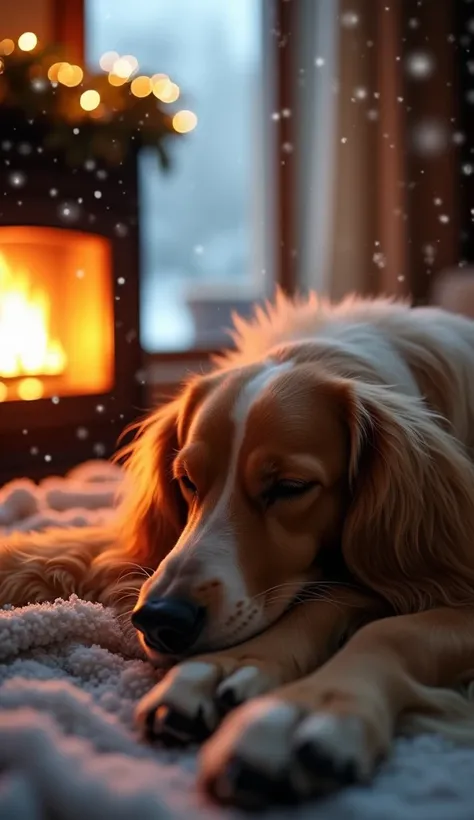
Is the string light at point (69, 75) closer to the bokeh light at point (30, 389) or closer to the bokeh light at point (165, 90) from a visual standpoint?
the bokeh light at point (165, 90)

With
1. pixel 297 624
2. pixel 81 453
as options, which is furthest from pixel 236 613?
pixel 81 453

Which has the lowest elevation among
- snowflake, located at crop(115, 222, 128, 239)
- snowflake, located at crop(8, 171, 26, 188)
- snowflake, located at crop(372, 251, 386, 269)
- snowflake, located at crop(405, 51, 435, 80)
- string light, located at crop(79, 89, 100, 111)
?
snowflake, located at crop(372, 251, 386, 269)

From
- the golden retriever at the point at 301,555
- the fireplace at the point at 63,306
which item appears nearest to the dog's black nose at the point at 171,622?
the golden retriever at the point at 301,555

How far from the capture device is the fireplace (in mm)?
2973

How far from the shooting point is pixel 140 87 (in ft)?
10.2

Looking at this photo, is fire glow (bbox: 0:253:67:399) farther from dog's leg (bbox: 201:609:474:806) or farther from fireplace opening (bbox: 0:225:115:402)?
A: dog's leg (bbox: 201:609:474:806)

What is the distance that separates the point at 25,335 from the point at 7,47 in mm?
940

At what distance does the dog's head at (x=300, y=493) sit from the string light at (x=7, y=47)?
192cm

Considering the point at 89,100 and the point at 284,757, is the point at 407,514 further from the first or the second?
the point at 89,100

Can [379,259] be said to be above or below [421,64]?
below

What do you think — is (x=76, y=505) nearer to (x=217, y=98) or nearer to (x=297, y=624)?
(x=297, y=624)

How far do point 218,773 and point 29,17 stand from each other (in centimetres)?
323

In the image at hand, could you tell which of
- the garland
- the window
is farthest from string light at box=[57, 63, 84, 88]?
the window

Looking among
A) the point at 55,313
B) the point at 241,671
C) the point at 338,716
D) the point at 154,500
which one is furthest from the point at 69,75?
the point at 338,716
